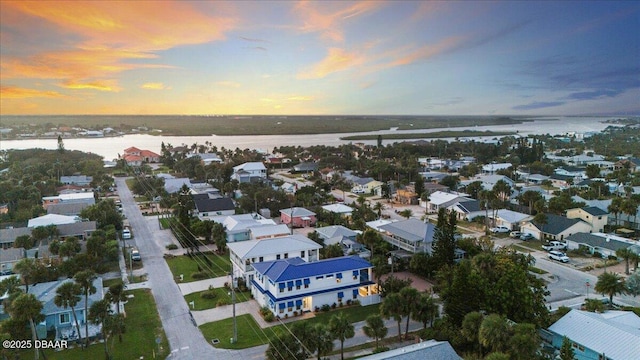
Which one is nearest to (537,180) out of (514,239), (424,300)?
(514,239)

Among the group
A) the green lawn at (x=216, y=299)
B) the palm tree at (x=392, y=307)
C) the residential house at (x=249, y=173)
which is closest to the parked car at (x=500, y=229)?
the palm tree at (x=392, y=307)

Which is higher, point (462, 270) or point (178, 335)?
→ point (462, 270)

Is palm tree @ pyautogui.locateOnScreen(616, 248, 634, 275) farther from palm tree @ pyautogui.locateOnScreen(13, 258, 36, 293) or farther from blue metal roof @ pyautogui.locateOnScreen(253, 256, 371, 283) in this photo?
palm tree @ pyautogui.locateOnScreen(13, 258, 36, 293)

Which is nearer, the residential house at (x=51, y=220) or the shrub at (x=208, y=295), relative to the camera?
the shrub at (x=208, y=295)

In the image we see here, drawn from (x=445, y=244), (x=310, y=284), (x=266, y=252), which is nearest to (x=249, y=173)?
(x=266, y=252)

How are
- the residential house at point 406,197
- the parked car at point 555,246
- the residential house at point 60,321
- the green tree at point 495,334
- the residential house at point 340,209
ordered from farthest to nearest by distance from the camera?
1. the residential house at point 406,197
2. the residential house at point 340,209
3. the parked car at point 555,246
4. the residential house at point 60,321
5. the green tree at point 495,334

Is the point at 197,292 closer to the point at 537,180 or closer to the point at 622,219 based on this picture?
the point at 622,219

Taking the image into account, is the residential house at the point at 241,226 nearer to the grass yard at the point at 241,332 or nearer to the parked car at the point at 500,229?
the grass yard at the point at 241,332

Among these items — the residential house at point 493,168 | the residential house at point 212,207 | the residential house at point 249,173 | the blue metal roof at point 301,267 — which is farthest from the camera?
the residential house at point 493,168
